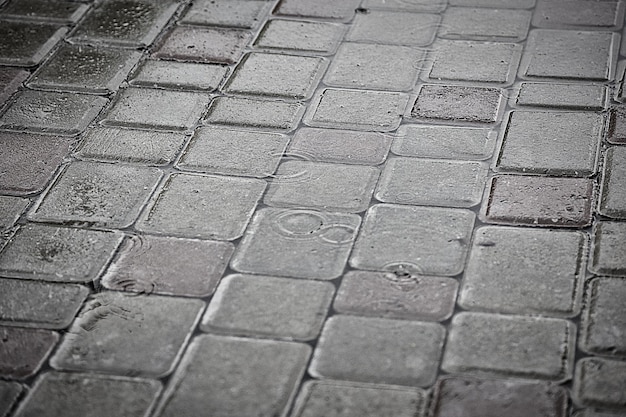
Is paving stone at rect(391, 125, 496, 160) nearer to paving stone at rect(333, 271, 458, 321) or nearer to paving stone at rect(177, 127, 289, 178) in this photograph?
paving stone at rect(177, 127, 289, 178)

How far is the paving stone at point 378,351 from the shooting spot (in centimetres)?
225

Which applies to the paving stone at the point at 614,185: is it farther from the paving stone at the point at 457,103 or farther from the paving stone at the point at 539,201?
the paving stone at the point at 457,103

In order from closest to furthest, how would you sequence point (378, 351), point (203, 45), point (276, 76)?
point (378, 351) → point (276, 76) → point (203, 45)

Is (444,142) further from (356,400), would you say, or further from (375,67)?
(356,400)

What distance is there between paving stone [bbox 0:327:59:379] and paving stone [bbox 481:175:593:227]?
4.11 feet

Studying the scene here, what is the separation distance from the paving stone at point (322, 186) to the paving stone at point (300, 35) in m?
0.85

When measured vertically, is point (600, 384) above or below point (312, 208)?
below

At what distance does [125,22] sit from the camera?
3.99 meters

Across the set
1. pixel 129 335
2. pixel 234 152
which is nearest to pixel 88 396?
pixel 129 335

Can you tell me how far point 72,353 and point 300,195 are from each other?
874 mm

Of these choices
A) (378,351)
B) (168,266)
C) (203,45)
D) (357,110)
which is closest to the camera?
(378,351)

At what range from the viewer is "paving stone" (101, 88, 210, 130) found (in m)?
3.33

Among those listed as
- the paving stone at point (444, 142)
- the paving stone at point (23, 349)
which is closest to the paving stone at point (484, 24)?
the paving stone at point (444, 142)

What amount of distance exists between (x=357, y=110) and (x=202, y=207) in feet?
2.48
